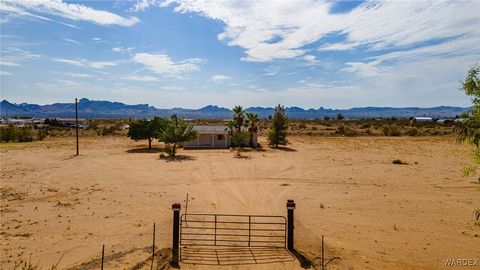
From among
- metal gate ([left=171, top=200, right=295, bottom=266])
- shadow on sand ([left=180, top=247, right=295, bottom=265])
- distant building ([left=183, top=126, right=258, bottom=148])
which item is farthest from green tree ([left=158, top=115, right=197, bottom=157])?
shadow on sand ([left=180, top=247, right=295, bottom=265])

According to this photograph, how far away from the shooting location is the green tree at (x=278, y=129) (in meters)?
50.6

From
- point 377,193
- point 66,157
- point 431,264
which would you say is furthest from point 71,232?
point 66,157

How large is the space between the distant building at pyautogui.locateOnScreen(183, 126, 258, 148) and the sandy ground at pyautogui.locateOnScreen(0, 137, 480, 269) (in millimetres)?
11895

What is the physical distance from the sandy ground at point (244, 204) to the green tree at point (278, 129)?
13791 millimetres

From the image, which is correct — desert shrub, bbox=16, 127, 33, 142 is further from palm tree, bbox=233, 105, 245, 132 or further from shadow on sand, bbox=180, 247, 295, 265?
shadow on sand, bbox=180, 247, 295, 265

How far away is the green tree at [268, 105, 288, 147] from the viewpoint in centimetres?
5062

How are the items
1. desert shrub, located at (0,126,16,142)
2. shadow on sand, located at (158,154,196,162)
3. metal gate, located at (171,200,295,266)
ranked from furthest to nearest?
desert shrub, located at (0,126,16,142), shadow on sand, located at (158,154,196,162), metal gate, located at (171,200,295,266)

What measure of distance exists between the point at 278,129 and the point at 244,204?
31049 millimetres

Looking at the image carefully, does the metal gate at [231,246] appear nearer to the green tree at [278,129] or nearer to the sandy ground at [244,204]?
the sandy ground at [244,204]

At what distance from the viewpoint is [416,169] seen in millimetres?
32344

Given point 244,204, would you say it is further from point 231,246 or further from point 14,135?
point 14,135

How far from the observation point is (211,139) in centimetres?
5041

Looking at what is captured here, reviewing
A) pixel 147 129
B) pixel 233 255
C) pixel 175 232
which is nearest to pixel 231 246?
pixel 233 255

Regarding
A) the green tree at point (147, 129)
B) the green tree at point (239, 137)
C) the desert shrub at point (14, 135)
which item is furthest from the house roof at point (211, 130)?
the desert shrub at point (14, 135)
